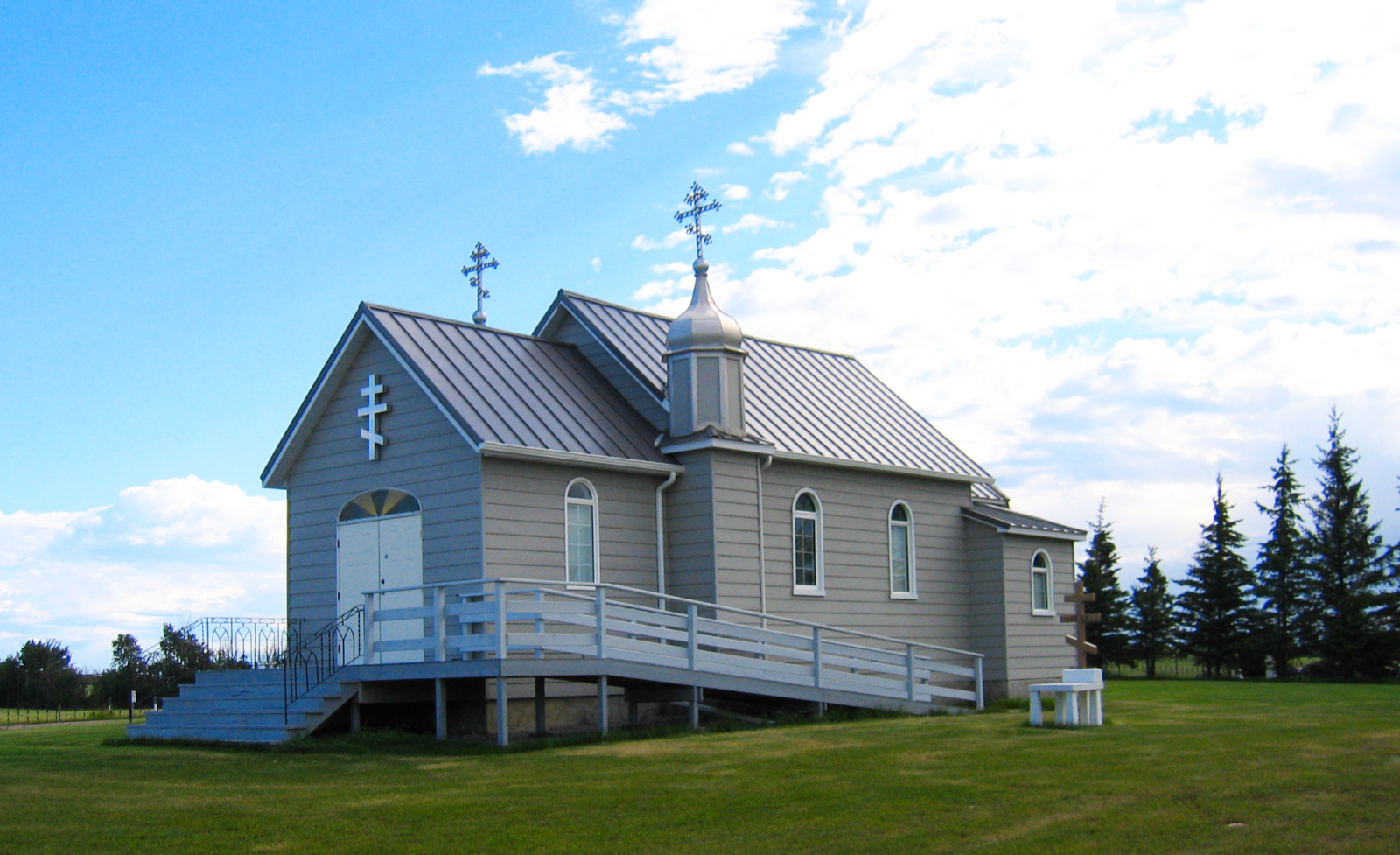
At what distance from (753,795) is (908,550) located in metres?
14.3

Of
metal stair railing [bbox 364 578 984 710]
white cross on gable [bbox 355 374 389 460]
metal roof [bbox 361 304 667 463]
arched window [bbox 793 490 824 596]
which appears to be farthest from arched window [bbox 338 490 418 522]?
arched window [bbox 793 490 824 596]

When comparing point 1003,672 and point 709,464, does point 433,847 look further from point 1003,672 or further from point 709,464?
point 1003,672

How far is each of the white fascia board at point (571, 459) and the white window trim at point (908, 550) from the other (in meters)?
5.34

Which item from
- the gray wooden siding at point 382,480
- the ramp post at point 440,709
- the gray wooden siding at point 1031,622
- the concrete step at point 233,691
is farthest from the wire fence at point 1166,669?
the concrete step at point 233,691

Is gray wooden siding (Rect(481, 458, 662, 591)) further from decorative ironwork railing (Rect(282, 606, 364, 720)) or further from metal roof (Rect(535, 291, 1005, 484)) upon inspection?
decorative ironwork railing (Rect(282, 606, 364, 720))

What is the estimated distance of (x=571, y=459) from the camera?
1973cm

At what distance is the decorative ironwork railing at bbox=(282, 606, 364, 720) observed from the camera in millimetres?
18234

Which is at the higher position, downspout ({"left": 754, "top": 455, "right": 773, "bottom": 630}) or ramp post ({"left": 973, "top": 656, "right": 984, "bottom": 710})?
downspout ({"left": 754, "top": 455, "right": 773, "bottom": 630})

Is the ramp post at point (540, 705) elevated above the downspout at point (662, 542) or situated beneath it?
situated beneath

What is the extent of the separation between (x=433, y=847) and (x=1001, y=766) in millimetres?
5928

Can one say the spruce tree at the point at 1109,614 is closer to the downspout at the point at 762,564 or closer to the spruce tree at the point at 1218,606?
the spruce tree at the point at 1218,606

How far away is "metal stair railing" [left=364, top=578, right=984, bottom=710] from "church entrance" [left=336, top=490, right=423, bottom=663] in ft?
0.92

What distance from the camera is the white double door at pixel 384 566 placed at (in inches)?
774

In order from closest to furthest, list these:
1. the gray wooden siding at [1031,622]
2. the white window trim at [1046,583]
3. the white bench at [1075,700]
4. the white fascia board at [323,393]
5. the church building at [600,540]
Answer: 1. the white bench at [1075,700]
2. the church building at [600,540]
3. the white fascia board at [323,393]
4. the gray wooden siding at [1031,622]
5. the white window trim at [1046,583]
